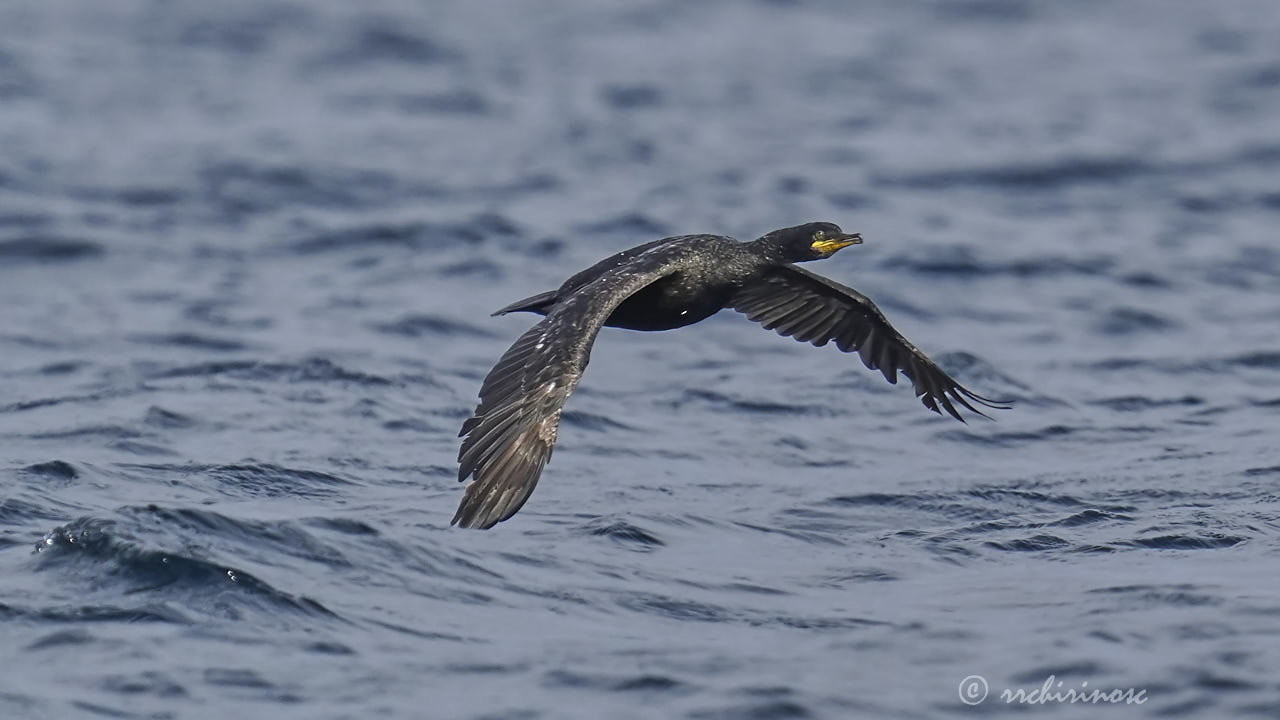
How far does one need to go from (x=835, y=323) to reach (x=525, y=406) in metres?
2.35

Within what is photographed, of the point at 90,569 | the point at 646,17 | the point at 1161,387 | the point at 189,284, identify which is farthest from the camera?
the point at 646,17

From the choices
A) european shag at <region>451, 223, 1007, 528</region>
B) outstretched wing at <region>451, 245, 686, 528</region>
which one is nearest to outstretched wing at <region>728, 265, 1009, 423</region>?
european shag at <region>451, 223, 1007, 528</region>

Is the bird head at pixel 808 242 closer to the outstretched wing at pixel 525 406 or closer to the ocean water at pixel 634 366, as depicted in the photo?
the outstretched wing at pixel 525 406

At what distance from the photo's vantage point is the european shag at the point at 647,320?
729cm

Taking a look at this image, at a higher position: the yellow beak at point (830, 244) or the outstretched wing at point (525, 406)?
the yellow beak at point (830, 244)

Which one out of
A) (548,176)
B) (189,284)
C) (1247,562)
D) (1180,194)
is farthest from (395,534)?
(1180,194)

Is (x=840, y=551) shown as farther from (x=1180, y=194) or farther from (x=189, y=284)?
(x=1180, y=194)

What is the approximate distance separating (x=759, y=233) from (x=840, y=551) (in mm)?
6784

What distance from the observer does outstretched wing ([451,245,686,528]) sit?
714 centimetres

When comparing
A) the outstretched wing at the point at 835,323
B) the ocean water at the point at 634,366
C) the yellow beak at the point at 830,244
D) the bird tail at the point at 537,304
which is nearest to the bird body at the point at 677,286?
the bird tail at the point at 537,304

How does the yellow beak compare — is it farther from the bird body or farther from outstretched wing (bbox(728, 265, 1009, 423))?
the bird body

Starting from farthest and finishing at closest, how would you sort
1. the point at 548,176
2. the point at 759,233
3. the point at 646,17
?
the point at 646,17 → the point at 548,176 → the point at 759,233

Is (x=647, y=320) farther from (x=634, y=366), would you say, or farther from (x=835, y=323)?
(x=634, y=366)

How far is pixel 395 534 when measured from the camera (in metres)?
9.03
